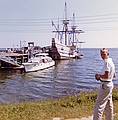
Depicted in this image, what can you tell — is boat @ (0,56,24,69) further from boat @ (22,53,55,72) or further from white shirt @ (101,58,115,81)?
white shirt @ (101,58,115,81)

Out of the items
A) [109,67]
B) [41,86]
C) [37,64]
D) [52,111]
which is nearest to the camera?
[109,67]

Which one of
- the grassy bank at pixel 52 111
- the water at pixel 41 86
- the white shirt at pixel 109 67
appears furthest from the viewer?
the water at pixel 41 86

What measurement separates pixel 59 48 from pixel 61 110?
9403cm

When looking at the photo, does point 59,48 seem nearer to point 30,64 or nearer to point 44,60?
point 44,60

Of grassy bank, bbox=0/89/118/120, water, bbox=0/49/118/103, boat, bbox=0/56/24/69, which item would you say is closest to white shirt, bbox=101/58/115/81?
grassy bank, bbox=0/89/118/120

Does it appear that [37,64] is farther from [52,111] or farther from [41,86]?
[52,111]

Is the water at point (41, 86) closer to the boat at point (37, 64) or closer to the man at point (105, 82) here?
the boat at point (37, 64)

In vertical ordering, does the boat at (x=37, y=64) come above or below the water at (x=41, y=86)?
above

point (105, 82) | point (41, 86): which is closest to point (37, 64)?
point (41, 86)

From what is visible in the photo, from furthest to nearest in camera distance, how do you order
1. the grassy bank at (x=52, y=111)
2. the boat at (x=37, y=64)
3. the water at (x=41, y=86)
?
the boat at (x=37, y=64)
the water at (x=41, y=86)
the grassy bank at (x=52, y=111)

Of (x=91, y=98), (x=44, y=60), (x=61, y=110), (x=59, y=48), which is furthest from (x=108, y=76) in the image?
(x=59, y=48)

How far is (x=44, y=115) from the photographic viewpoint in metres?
10.8

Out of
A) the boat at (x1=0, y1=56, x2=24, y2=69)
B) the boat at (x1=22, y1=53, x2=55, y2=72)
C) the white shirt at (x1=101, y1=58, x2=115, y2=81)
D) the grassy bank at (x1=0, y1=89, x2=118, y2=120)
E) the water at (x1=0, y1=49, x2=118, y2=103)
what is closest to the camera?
the white shirt at (x1=101, y1=58, x2=115, y2=81)

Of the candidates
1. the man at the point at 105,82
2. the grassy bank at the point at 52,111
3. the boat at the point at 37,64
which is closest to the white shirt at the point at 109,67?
the man at the point at 105,82
